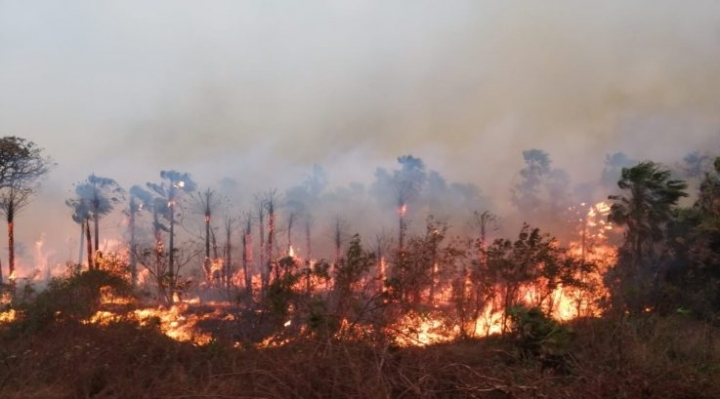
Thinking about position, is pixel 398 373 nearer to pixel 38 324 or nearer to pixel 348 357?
pixel 348 357

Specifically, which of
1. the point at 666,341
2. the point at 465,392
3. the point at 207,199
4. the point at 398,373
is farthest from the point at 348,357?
the point at 207,199

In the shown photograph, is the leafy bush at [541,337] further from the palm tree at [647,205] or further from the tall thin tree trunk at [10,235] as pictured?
the tall thin tree trunk at [10,235]

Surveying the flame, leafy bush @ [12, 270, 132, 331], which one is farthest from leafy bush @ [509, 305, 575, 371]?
the flame

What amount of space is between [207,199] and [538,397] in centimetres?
4551

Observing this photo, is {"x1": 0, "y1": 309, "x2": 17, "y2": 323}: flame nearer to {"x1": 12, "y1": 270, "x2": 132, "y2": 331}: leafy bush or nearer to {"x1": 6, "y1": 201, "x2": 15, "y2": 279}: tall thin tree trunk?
{"x1": 12, "y1": 270, "x2": 132, "y2": 331}: leafy bush

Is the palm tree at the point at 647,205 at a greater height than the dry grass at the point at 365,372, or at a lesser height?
greater

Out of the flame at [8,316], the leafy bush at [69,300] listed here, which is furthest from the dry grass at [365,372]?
the flame at [8,316]

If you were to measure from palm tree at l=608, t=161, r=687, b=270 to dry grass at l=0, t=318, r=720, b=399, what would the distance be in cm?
989

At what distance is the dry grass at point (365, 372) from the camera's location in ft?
19.0

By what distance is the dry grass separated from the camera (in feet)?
19.0

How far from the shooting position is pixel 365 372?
6.12 meters

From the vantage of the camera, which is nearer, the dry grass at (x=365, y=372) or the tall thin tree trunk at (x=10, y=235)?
the dry grass at (x=365, y=372)

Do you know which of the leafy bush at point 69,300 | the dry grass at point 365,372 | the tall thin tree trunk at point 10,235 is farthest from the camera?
the tall thin tree trunk at point 10,235

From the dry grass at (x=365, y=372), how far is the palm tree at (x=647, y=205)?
9.89 metres
